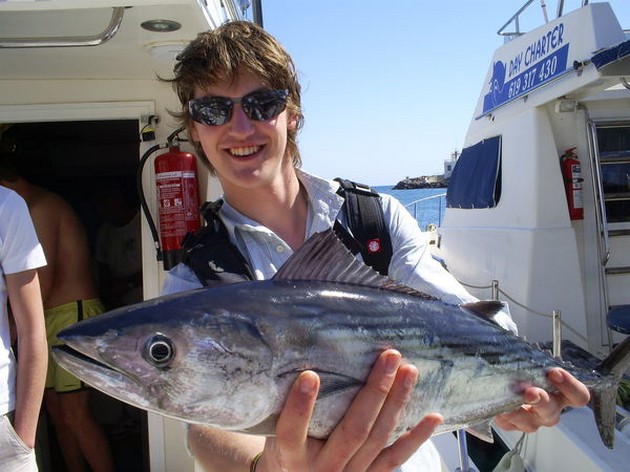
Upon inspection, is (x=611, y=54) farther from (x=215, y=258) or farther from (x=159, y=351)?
(x=159, y=351)

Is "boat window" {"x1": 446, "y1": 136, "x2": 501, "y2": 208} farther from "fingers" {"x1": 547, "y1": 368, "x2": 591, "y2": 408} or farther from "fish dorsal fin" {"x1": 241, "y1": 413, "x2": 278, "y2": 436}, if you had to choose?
"fish dorsal fin" {"x1": 241, "y1": 413, "x2": 278, "y2": 436}

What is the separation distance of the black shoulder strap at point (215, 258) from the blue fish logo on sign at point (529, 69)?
5489mm

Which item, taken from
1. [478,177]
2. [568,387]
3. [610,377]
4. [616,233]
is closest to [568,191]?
[616,233]

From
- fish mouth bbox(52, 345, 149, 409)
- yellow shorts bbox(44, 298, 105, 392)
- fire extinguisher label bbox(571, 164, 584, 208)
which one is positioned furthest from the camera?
fire extinguisher label bbox(571, 164, 584, 208)

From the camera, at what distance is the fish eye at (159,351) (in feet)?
4.49

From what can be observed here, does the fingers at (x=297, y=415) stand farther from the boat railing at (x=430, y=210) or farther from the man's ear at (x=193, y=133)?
the boat railing at (x=430, y=210)

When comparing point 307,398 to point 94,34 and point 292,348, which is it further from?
point 94,34

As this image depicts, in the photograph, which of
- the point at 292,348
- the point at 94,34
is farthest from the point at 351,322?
the point at 94,34

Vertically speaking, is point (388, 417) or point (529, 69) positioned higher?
point (529, 69)

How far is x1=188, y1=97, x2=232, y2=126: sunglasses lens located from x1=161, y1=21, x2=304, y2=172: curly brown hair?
0.28ft

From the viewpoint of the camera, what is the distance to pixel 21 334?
277 centimetres

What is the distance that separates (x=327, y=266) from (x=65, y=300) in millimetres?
3507

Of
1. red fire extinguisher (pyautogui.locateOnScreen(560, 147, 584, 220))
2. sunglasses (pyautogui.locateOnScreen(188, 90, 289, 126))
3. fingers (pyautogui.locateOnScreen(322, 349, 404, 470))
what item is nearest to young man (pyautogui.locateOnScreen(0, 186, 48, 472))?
sunglasses (pyautogui.locateOnScreen(188, 90, 289, 126))

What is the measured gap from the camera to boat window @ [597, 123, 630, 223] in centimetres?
673
